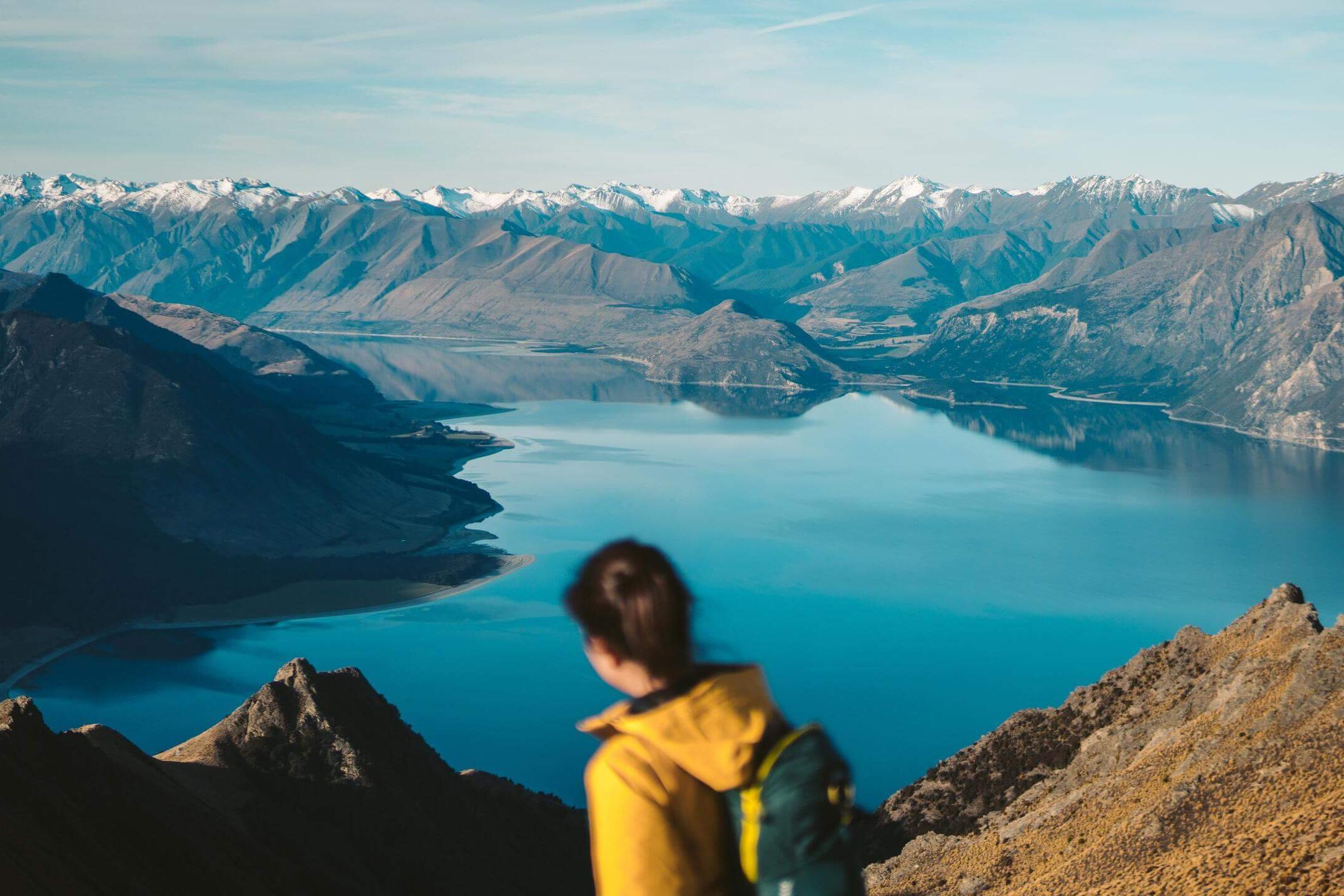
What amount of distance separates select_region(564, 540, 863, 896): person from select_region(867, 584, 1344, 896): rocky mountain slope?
22.1 meters

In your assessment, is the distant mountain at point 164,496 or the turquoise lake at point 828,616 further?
the distant mountain at point 164,496

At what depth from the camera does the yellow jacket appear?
163 inches

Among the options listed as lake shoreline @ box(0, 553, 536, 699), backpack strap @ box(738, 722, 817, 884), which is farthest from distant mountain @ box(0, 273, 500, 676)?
backpack strap @ box(738, 722, 817, 884)

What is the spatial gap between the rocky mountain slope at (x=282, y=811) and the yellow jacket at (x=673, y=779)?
27977mm

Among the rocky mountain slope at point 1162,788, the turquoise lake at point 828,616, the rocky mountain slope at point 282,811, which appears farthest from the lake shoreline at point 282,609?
the rocky mountain slope at point 1162,788

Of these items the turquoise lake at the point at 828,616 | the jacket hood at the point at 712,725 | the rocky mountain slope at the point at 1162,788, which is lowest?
the turquoise lake at the point at 828,616

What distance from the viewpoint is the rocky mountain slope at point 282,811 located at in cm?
3173

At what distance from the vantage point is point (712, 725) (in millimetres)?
4117

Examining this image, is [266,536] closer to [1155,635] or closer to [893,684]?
[893,684]

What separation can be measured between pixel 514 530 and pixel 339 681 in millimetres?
104464

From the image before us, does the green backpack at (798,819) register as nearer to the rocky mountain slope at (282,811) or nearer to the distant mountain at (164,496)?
the rocky mountain slope at (282,811)

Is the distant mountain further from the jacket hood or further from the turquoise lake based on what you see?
the jacket hood

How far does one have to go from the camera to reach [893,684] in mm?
100062

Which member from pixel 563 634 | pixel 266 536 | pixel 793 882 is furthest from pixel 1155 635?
pixel 793 882
